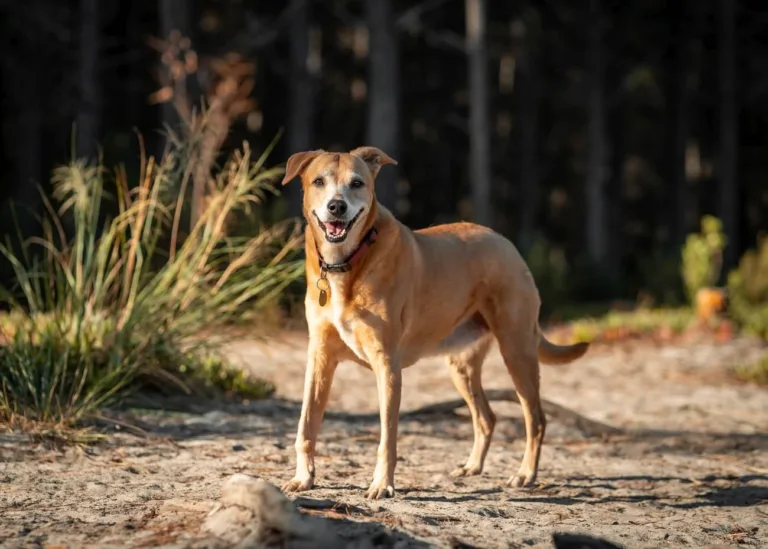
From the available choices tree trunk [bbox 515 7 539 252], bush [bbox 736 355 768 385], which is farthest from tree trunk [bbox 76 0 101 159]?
tree trunk [bbox 515 7 539 252]

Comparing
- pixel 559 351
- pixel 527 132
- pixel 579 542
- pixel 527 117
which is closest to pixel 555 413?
pixel 559 351

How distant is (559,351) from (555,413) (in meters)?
1.50

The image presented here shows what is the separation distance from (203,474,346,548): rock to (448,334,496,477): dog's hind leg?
8.07ft

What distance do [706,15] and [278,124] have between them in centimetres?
1329

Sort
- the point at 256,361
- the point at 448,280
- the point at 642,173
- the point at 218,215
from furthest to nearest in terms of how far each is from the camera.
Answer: the point at 642,173 → the point at 256,361 → the point at 218,215 → the point at 448,280

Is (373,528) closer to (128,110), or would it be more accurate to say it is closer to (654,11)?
(128,110)

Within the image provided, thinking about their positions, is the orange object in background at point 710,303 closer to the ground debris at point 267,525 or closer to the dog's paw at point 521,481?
the dog's paw at point 521,481

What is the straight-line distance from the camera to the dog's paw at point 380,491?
5.21 m

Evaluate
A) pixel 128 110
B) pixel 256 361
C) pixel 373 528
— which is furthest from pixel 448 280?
pixel 128 110

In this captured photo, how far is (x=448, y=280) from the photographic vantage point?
601 centimetres

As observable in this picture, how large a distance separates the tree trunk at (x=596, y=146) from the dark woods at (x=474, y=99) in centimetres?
6

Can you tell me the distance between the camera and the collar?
17.9 ft

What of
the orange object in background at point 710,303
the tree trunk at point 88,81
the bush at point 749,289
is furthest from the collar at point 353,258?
the tree trunk at point 88,81

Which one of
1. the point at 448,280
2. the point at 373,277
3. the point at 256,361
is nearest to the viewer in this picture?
the point at 373,277
